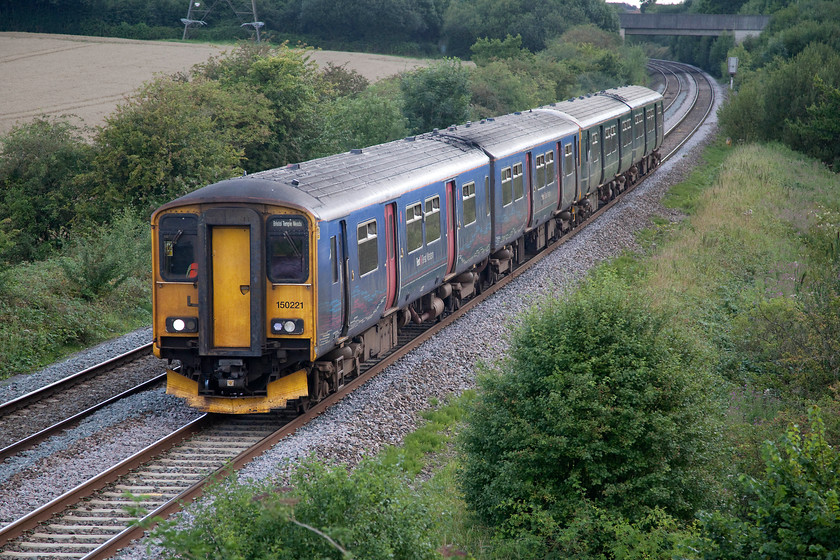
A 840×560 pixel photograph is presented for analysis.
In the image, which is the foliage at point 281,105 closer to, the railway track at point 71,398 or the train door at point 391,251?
the railway track at point 71,398

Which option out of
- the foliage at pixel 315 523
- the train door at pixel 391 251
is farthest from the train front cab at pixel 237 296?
the foliage at pixel 315 523

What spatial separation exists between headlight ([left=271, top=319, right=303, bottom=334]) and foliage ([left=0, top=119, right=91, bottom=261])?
13.7m

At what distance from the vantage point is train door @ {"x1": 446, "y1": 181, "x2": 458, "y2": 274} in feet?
47.9

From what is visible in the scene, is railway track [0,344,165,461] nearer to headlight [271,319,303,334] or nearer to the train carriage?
the train carriage

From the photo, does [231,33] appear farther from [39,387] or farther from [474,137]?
[39,387]

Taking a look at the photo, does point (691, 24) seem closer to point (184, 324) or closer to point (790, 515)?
point (184, 324)

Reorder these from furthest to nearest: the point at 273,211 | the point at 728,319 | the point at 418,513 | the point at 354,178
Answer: the point at 728,319 → the point at 354,178 → the point at 273,211 → the point at 418,513

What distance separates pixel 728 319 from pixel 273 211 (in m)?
9.00

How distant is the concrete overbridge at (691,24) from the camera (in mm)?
81188

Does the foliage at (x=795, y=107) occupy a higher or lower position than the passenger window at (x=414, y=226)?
higher

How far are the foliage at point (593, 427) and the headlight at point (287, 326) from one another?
8.62 ft

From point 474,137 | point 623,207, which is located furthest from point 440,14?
point 474,137

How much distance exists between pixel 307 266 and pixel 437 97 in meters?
22.6

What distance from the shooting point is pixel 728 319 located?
614 inches
